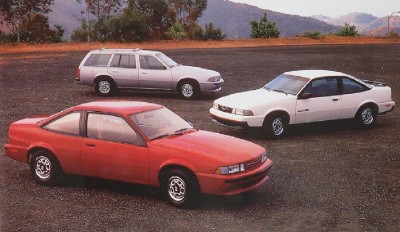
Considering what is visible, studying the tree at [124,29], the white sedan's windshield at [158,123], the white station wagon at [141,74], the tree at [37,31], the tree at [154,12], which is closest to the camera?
the white sedan's windshield at [158,123]

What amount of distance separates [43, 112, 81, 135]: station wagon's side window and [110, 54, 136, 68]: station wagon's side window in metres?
9.35

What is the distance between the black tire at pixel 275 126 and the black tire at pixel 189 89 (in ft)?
19.1

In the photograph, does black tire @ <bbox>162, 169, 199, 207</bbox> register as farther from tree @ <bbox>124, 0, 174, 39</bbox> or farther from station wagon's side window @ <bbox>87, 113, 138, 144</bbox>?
tree @ <bbox>124, 0, 174, 39</bbox>

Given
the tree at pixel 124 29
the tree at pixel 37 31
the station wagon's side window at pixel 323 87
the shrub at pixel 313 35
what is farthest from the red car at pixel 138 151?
the shrub at pixel 313 35

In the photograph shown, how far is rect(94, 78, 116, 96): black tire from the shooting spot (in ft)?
60.7

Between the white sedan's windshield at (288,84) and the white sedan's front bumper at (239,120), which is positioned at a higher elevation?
the white sedan's windshield at (288,84)

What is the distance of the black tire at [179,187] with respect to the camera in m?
7.86

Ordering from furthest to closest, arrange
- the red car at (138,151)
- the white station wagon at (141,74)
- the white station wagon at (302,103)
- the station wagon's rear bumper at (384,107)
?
1. the white station wagon at (141,74)
2. the station wagon's rear bumper at (384,107)
3. the white station wagon at (302,103)
4. the red car at (138,151)

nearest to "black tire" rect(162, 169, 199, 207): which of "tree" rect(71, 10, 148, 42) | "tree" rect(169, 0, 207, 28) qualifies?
"tree" rect(71, 10, 148, 42)

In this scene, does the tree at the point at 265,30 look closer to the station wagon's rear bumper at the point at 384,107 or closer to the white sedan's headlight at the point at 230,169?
the station wagon's rear bumper at the point at 384,107

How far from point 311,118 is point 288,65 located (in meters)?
14.5

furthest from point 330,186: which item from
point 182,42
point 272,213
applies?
point 182,42

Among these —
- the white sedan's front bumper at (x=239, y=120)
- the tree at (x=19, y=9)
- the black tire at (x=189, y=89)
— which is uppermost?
the tree at (x=19, y=9)

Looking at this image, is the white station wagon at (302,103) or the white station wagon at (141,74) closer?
the white station wagon at (302,103)
